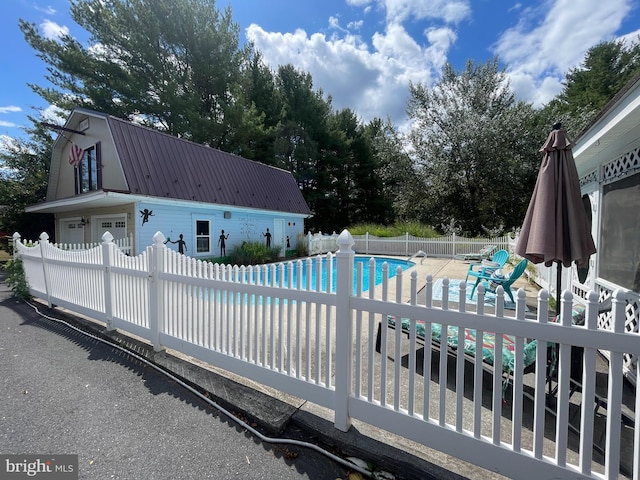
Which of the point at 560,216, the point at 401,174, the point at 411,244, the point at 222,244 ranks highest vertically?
the point at 401,174

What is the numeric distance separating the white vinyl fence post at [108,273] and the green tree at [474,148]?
60.2 ft

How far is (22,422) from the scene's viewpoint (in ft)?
7.84

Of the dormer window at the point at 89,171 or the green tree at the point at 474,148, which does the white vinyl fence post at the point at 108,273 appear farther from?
the green tree at the point at 474,148

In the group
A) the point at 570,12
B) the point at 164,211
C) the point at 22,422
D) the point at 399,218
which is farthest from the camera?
the point at 399,218

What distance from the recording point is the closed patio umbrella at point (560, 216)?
2.69 metres

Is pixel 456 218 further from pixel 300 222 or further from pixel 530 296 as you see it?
pixel 530 296

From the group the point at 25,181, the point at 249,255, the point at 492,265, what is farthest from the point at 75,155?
the point at 492,265

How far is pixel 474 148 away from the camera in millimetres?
17578

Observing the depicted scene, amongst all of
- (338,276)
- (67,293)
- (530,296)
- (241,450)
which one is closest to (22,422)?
(241,450)

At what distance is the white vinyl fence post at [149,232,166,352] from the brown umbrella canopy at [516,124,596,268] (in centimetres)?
407

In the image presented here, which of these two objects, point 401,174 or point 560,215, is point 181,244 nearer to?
point 560,215

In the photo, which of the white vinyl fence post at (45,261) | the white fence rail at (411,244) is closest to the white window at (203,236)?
the white fence rail at (411,244)

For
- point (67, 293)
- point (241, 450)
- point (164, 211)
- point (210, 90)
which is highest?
point (210, 90)

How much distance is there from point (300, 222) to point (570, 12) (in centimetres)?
1354
